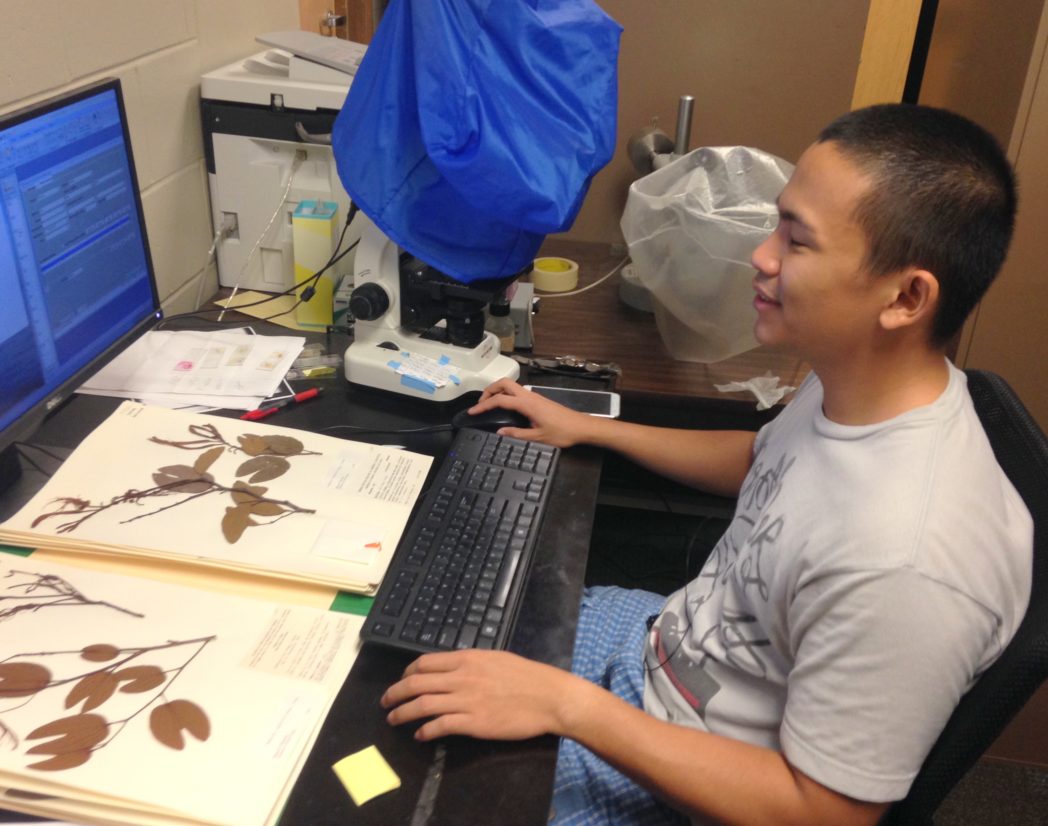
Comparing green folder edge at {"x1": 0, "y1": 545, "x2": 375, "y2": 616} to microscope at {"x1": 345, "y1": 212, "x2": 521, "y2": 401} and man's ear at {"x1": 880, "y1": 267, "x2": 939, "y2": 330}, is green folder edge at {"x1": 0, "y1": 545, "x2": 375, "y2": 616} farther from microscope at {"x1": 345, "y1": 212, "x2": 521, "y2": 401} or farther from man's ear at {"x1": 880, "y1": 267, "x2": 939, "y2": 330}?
man's ear at {"x1": 880, "y1": 267, "x2": 939, "y2": 330}

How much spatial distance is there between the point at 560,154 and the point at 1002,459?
682 mm

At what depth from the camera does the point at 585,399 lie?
4.15 feet

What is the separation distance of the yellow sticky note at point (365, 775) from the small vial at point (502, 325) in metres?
0.81

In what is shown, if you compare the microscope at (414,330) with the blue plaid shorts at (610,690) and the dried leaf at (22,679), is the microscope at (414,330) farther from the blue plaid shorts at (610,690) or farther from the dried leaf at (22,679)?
the dried leaf at (22,679)

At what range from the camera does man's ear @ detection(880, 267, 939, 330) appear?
0.75 meters

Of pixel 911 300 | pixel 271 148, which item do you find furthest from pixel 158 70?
pixel 911 300

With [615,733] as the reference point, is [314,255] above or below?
above

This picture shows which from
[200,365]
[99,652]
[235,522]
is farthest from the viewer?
[200,365]

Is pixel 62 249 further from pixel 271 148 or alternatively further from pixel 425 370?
pixel 271 148

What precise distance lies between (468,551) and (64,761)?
0.40 metres

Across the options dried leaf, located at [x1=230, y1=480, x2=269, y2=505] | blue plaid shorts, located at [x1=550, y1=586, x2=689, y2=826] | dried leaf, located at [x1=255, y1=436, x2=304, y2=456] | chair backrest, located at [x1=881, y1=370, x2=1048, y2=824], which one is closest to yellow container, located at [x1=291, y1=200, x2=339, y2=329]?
dried leaf, located at [x1=255, y1=436, x2=304, y2=456]

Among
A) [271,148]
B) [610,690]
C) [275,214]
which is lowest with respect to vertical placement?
[610,690]

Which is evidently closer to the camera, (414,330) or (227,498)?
(227,498)

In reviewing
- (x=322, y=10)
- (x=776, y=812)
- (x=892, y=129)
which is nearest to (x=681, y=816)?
(x=776, y=812)
